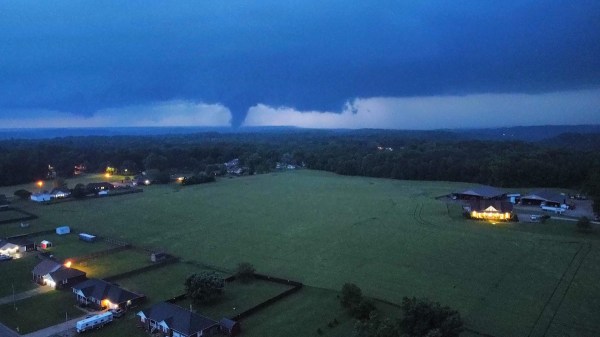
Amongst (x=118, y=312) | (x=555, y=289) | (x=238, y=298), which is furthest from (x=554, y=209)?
(x=118, y=312)

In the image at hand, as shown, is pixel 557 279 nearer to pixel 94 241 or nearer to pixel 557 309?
pixel 557 309

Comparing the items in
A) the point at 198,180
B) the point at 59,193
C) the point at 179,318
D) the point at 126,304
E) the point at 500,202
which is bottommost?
the point at 126,304

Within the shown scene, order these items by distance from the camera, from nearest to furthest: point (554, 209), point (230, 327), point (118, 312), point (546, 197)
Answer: point (230, 327) → point (118, 312) → point (554, 209) → point (546, 197)

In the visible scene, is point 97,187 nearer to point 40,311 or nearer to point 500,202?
point 40,311

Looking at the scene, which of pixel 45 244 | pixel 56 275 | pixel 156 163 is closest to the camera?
pixel 56 275

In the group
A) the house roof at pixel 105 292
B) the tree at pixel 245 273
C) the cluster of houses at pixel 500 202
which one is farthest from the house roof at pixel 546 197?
the house roof at pixel 105 292

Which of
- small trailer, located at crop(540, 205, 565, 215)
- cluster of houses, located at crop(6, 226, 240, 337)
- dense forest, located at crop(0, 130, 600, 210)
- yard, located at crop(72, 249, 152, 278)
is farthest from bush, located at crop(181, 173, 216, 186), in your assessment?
small trailer, located at crop(540, 205, 565, 215)
